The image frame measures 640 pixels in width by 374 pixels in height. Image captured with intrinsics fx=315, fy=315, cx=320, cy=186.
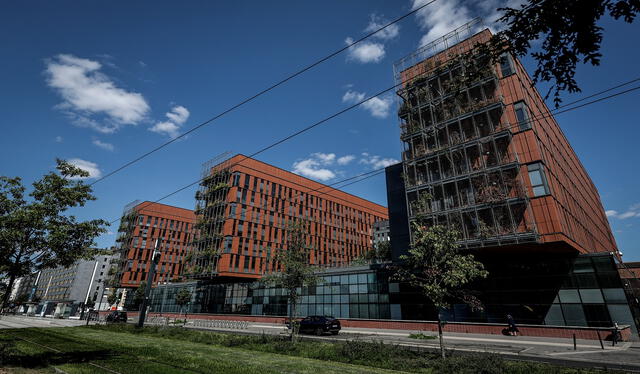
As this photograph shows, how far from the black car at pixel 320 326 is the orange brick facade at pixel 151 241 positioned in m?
56.7

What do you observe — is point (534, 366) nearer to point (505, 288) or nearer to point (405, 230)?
point (505, 288)

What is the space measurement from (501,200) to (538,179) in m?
3.65

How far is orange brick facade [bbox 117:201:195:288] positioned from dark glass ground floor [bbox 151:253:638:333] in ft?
173

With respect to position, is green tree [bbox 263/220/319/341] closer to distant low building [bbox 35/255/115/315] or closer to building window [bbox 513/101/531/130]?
building window [bbox 513/101/531/130]

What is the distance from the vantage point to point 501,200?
1057 inches

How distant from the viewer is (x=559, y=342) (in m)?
20.8

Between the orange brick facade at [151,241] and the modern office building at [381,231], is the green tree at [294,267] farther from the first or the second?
the modern office building at [381,231]

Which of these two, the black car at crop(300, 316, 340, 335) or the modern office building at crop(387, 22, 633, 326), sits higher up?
the modern office building at crop(387, 22, 633, 326)

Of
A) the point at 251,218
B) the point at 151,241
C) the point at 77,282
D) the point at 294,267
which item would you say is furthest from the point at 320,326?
the point at 77,282

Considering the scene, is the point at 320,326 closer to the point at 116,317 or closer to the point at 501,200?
the point at 501,200

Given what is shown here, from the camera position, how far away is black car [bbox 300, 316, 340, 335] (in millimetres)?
28609

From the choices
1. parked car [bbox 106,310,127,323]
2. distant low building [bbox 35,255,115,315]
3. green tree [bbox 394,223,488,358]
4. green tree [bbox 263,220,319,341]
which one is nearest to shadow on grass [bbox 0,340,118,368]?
green tree [bbox 263,220,319,341]

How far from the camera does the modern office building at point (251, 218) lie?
2191 inches

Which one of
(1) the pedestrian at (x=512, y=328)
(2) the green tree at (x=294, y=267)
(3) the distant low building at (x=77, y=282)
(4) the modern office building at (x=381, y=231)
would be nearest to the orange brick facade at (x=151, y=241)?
(3) the distant low building at (x=77, y=282)
